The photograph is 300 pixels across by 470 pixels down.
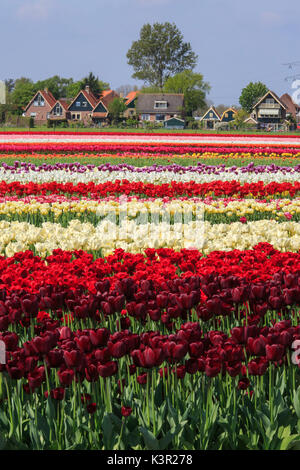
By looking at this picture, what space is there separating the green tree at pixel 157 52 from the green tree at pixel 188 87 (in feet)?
4.40

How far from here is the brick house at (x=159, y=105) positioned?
301ft

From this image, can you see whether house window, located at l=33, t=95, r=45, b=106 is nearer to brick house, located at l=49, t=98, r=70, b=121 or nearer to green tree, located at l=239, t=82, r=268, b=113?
brick house, located at l=49, t=98, r=70, b=121

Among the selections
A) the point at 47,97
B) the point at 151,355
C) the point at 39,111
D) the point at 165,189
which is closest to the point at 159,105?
the point at 47,97

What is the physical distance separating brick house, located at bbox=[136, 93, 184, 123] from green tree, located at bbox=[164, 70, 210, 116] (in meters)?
1.45

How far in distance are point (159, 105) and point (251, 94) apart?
1935 cm

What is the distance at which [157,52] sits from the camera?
3543 inches

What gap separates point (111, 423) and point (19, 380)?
1.74 ft

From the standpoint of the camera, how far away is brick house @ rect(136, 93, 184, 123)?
3615 inches

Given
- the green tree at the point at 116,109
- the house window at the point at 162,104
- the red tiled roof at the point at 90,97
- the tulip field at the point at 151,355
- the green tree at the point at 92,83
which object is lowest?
the tulip field at the point at 151,355

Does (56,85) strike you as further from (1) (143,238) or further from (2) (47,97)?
(1) (143,238)

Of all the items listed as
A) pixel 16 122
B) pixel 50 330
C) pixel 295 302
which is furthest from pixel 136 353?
pixel 16 122

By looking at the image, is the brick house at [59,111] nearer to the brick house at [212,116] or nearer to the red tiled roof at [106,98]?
the red tiled roof at [106,98]

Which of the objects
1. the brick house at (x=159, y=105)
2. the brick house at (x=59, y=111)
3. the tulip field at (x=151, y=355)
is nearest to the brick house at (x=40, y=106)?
the brick house at (x=59, y=111)

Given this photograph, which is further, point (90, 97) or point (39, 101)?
point (90, 97)
